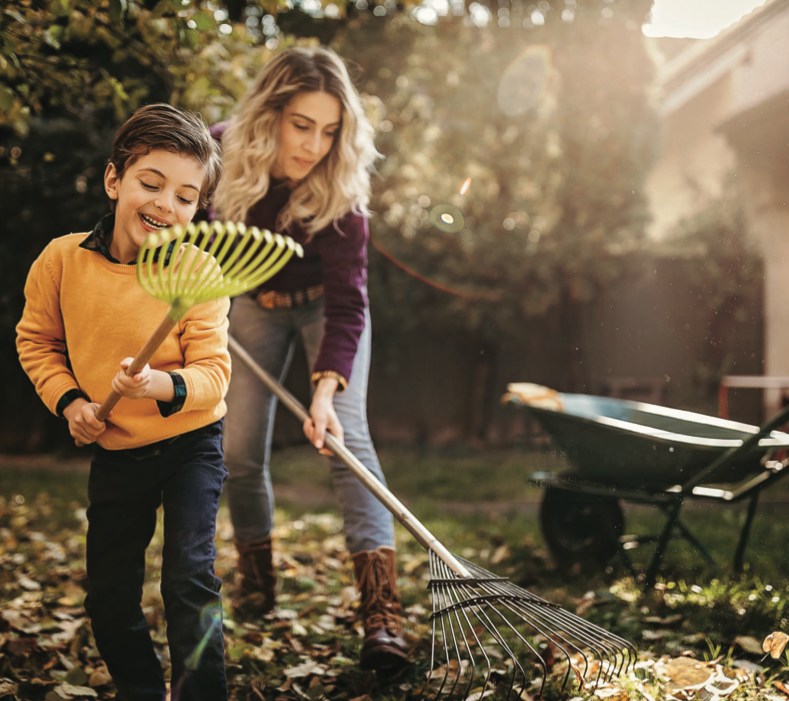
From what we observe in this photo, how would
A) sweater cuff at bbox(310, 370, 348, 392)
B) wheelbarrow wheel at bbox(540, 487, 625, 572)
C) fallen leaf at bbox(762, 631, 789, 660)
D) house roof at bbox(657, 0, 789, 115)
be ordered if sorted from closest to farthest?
fallen leaf at bbox(762, 631, 789, 660) < sweater cuff at bbox(310, 370, 348, 392) < wheelbarrow wheel at bbox(540, 487, 625, 572) < house roof at bbox(657, 0, 789, 115)

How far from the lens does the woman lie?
98.0 inches

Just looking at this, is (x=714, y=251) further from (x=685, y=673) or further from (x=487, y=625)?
(x=487, y=625)

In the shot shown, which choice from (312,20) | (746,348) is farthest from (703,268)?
(312,20)

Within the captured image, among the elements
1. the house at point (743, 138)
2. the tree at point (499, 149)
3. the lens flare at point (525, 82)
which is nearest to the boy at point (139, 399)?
the house at point (743, 138)

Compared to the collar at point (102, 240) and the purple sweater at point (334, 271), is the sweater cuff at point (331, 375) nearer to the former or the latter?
the purple sweater at point (334, 271)

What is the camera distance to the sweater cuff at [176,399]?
1738mm

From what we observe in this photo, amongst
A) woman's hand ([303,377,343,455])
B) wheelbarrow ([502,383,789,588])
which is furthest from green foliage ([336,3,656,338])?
woman's hand ([303,377,343,455])

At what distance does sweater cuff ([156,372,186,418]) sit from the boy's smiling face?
0.32 m

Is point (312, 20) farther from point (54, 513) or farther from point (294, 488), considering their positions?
point (54, 513)

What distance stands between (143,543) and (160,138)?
954mm

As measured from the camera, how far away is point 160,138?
1.81 meters

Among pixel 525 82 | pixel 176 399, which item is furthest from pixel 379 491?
pixel 525 82

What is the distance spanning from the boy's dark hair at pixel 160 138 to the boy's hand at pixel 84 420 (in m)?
0.52

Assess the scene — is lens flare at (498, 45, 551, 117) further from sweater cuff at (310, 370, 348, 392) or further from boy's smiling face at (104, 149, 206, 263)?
boy's smiling face at (104, 149, 206, 263)
